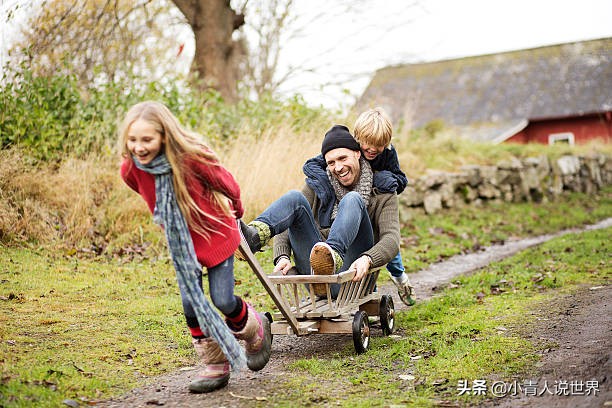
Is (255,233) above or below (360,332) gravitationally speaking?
above

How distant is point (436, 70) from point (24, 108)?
24990 mm

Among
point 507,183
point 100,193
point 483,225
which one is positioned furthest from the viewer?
point 507,183

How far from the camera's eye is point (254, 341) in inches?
141

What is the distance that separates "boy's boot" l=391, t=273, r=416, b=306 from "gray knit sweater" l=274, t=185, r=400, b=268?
791 mm

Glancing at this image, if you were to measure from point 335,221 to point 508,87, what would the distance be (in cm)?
2569

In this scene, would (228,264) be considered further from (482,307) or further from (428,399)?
(482,307)

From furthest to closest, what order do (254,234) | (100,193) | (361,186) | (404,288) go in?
(100,193)
(404,288)
(361,186)
(254,234)

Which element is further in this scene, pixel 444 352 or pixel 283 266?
pixel 283 266

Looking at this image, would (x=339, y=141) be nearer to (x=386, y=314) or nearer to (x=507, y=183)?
(x=386, y=314)

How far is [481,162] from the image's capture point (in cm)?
1290

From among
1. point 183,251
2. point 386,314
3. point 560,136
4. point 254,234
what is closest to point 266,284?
point 254,234

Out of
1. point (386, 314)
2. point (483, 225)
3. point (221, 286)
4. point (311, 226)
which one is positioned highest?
point (311, 226)

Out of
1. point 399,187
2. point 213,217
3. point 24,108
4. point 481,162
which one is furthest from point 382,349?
point 481,162

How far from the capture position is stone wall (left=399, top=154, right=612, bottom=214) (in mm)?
10750
